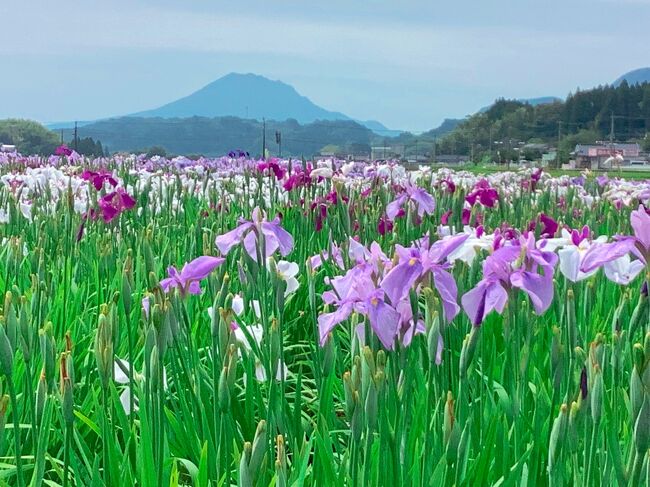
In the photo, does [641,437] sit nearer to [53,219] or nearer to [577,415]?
[577,415]

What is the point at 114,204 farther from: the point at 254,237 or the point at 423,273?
the point at 423,273

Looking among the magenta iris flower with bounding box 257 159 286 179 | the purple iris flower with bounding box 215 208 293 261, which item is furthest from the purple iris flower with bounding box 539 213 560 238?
the magenta iris flower with bounding box 257 159 286 179

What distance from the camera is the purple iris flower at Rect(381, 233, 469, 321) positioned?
5.07ft

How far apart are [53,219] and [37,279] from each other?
8.02 ft

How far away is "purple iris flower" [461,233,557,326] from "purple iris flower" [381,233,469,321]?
54 mm

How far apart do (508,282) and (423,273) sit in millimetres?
176

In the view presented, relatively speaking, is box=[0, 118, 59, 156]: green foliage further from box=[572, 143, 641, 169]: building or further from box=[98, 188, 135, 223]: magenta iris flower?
box=[98, 188, 135, 223]: magenta iris flower

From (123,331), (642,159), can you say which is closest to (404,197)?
(123,331)

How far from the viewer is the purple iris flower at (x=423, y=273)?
5.07 feet

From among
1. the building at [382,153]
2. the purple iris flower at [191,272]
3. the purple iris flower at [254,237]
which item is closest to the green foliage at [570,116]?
the building at [382,153]

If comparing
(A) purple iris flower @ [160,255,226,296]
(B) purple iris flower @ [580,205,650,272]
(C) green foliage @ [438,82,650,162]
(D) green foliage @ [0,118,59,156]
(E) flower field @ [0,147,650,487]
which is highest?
(C) green foliage @ [438,82,650,162]

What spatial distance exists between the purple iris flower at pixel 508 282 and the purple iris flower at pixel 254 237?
0.68 m

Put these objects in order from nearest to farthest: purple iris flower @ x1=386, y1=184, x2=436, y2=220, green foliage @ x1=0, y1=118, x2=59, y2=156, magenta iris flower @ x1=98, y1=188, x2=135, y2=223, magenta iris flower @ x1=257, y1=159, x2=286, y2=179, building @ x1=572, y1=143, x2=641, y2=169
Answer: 1. purple iris flower @ x1=386, y1=184, x2=436, y2=220
2. magenta iris flower @ x1=98, y1=188, x2=135, y2=223
3. magenta iris flower @ x1=257, y1=159, x2=286, y2=179
4. building @ x1=572, y1=143, x2=641, y2=169
5. green foliage @ x1=0, y1=118, x2=59, y2=156

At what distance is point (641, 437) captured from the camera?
1.12 m
